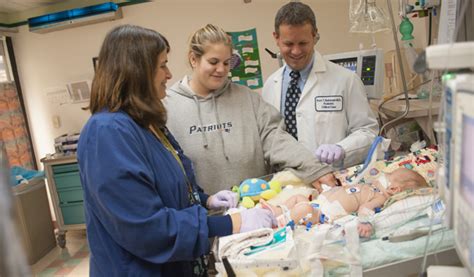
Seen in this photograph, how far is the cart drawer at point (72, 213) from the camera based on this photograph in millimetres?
3791

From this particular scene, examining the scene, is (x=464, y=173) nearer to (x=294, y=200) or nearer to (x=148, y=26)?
(x=294, y=200)

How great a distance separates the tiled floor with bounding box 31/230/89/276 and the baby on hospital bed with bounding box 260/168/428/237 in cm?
→ 245

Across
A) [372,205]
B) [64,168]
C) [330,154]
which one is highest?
[330,154]

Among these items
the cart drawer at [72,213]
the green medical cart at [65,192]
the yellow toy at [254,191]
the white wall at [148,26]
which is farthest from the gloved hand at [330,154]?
the cart drawer at [72,213]

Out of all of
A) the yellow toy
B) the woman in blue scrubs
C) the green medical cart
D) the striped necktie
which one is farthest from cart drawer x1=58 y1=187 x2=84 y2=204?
the woman in blue scrubs

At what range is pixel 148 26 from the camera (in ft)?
13.0

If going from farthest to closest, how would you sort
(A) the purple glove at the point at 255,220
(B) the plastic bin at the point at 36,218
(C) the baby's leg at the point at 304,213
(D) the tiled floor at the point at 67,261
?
1. (B) the plastic bin at the point at 36,218
2. (D) the tiled floor at the point at 67,261
3. (C) the baby's leg at the point at 304,213
4. (A) the purple glove at the point at 255,220

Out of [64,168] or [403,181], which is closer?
[403,181]

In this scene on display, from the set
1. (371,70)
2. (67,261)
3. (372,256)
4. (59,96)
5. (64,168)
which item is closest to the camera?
(372,256)

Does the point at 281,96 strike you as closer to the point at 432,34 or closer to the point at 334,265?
the point at 432,34

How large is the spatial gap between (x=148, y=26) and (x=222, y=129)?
2722 mm

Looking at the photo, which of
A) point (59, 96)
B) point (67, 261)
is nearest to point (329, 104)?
point (67, 261)

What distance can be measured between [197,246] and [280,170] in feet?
2.50

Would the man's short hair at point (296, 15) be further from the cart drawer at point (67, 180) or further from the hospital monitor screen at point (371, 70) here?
the cart drawer at point (67, 180)
